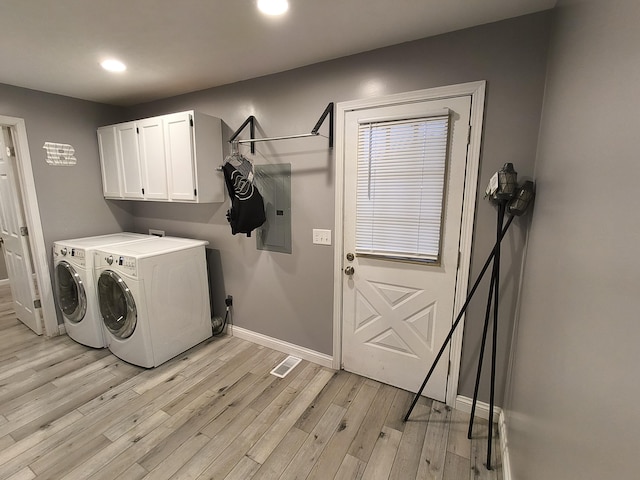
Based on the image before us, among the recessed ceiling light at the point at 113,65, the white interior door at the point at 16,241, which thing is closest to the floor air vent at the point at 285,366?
the white interior door at the point at 16,241

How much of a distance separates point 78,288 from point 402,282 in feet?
9.64

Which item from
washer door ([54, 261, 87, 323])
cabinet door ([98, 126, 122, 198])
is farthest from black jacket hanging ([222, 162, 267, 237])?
washer door ([54, 261, 87, 323])

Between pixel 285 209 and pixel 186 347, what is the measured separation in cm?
162

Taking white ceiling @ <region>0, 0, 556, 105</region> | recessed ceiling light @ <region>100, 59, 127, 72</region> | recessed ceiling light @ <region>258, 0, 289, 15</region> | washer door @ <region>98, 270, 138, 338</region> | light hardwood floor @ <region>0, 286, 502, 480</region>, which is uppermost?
recessed ceiling light @ <region>100, 59, 127, 72</region>

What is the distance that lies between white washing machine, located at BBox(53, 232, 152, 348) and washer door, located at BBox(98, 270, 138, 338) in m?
0.13

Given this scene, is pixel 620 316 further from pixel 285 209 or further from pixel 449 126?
pixel 285 209

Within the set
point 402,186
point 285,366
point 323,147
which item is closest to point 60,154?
point 323,147

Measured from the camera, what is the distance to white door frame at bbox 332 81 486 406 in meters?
1.68

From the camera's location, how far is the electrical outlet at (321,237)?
7.50ft

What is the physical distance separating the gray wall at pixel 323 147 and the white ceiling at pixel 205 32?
0.38ft

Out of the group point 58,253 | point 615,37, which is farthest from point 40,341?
point 615,37

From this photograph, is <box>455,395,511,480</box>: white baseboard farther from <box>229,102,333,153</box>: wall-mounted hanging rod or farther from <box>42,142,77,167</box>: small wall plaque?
<box>42,142,77,167</box>: small wall plaque

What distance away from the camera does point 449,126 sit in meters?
1.75

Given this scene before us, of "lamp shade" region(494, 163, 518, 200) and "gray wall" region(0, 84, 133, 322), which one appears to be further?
"gray wall" region(0, 84, 133, 322)
